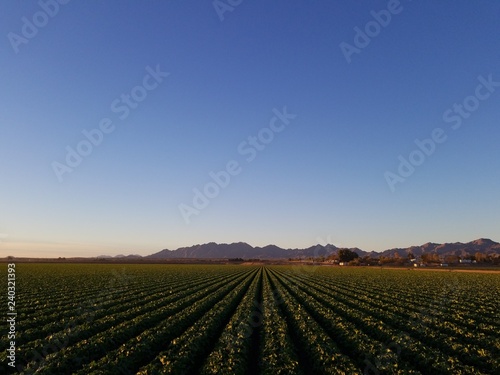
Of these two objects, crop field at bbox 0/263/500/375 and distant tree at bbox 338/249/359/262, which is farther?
distant tree at bbox 338/249/359/262

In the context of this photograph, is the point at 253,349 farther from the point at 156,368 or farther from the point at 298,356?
the point at 156,368

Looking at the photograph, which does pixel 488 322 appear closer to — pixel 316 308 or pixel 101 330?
pixel 316 308

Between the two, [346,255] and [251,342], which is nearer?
[251,342]

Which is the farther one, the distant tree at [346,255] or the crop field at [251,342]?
the distant tree at [346,255]

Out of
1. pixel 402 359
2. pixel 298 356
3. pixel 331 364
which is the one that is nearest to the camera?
pixel 331 364

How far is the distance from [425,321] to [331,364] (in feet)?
36.2

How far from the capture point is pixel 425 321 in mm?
20172

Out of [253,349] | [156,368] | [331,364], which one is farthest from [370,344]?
[156,368]

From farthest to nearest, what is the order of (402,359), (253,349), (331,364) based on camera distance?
(253,349)
(402,359)
(331,364)

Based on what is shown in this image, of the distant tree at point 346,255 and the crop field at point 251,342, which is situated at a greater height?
the distant tree at point 346,255

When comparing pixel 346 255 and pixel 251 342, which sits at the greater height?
pixel 346 255

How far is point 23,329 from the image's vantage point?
1775 cm

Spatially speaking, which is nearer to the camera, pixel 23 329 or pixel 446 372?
pixel 446 372

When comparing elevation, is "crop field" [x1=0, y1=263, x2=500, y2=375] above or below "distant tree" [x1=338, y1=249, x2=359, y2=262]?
below
